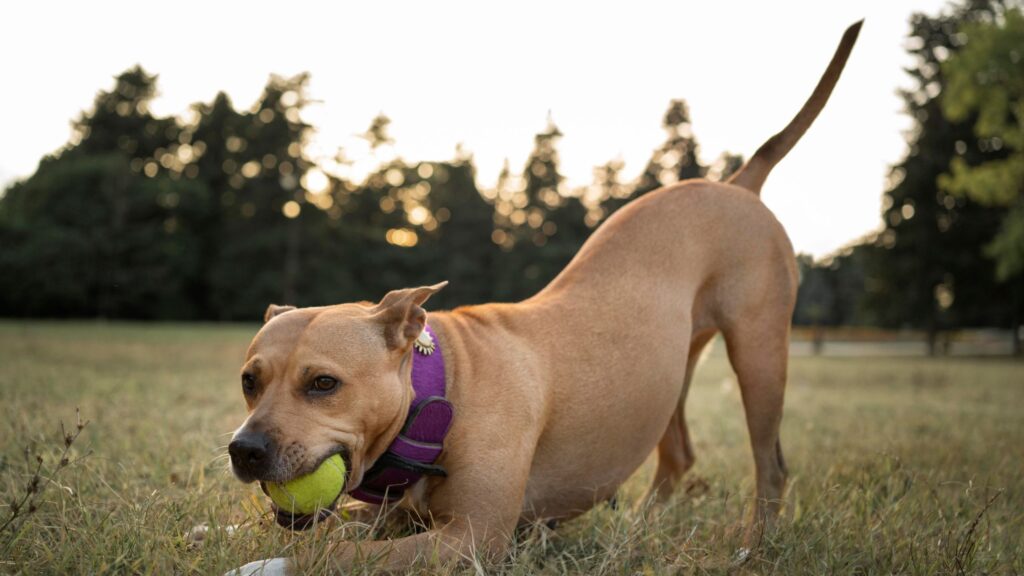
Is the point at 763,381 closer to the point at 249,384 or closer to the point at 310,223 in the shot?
the point at 249,384

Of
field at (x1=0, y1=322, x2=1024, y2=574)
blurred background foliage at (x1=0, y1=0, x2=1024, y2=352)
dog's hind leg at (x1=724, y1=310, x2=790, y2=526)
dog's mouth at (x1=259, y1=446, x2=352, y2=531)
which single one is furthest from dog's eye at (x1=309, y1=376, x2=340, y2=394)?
blurred background foliage at (x1=0, y1=0, x2=1024, y2=352)

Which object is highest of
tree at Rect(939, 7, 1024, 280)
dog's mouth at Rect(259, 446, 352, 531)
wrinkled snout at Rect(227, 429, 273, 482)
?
tree at Rect(939, 7, 1024, 280)

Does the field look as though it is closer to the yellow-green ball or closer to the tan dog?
the yellow-green ball

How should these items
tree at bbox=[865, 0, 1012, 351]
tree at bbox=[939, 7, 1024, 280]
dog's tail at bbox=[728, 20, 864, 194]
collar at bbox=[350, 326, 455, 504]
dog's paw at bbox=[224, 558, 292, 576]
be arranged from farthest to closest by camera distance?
tree at bbox=[865, 0, 1012, 351], tree at bbox=[939, 7, 1024, 280], dog's tail at bbox=[728, 20, 864, 194], collar at bbox=[350, 326, 455, 504], dog's paw at bbox=[224, 558, 292, 576]

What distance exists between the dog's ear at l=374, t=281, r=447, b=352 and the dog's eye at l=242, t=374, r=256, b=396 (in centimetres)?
51

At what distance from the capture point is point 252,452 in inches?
102

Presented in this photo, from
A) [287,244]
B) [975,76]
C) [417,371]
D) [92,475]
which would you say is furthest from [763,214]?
[287,244]

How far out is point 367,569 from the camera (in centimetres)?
247

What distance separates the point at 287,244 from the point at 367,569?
43.5 m

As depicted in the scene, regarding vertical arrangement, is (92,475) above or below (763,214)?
below

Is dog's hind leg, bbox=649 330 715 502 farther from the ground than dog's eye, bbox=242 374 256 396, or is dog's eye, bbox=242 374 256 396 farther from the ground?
dog's eye, bbox=242 374 256 396

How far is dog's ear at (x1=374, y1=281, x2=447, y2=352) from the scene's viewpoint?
2977 mm

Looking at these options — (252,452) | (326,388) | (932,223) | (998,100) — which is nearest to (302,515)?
(252,452)

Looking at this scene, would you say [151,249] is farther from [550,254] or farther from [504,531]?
[504,531]
